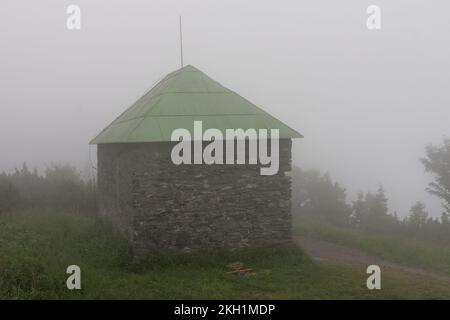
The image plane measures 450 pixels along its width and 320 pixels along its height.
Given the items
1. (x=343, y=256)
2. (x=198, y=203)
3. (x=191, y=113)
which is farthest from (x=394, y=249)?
(x=191, y=113)

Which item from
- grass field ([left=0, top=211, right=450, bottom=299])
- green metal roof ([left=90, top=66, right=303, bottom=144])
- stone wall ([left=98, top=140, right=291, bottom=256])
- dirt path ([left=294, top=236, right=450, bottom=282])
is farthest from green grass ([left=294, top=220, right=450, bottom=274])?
green metal roof ([left=90, top=66, right=303, bottom=144])

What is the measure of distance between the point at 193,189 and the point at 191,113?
2246 millimetres

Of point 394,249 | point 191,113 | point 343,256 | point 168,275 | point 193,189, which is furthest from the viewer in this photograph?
point 394,249

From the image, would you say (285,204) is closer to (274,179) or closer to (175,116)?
(274,179)

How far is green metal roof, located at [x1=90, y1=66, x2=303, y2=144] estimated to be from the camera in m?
12.1

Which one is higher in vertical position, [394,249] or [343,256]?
[343,256]

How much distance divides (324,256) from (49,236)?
8.37m

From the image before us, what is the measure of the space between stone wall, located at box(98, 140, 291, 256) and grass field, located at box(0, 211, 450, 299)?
0.45m

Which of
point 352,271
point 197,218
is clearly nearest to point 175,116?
point 197,218

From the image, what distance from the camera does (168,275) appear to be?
10852 mm

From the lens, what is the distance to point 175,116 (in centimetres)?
1260

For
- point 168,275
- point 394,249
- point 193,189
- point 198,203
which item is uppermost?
point 193,189

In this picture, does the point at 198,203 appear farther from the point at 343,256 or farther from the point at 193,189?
the point at 343,256
